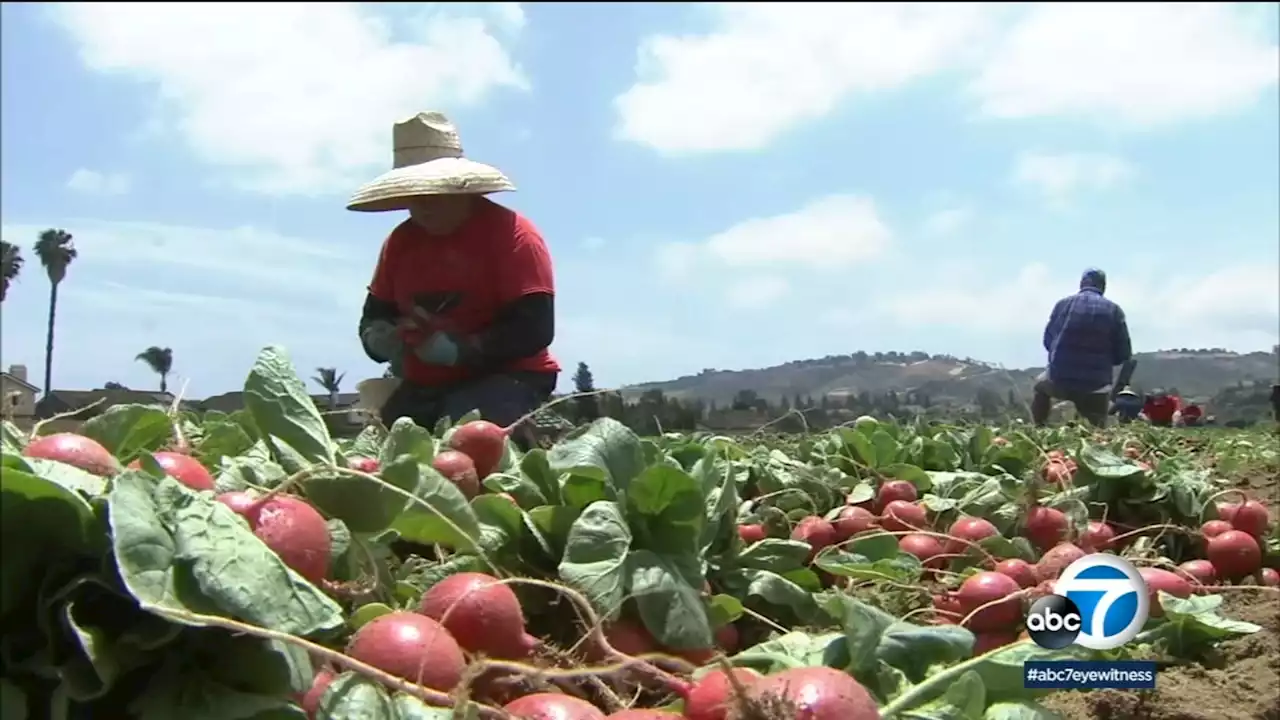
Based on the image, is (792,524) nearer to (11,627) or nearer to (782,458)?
(782,458)

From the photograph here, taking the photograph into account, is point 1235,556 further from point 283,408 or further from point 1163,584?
point 283,408

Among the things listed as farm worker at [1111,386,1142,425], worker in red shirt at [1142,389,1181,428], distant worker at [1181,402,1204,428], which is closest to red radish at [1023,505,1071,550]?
farm worker at [1111,386,1142,425]

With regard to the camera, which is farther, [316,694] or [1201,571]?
[1201,571]

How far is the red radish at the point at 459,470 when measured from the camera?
76.3 inches

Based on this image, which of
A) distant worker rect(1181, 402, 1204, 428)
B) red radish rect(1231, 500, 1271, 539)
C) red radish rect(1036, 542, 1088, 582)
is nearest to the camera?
red radish rect(1036, 542, 1088, 582)

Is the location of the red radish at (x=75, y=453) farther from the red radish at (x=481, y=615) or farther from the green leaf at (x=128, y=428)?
the red radish at (x=481, y=615)

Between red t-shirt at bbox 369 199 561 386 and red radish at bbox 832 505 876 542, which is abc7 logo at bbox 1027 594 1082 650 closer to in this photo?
red radish at bbox 832 505 876 542

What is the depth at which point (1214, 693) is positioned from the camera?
6.57 ft

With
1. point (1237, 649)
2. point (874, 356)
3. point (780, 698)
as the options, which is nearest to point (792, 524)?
point (1237, 649)

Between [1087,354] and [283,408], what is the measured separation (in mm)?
7714

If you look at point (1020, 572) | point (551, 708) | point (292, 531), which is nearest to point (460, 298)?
point (1020, 572)

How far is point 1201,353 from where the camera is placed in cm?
2248

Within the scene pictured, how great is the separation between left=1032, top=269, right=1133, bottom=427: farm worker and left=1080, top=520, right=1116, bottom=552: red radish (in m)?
5.68

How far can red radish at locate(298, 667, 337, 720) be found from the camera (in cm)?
Result: 111
